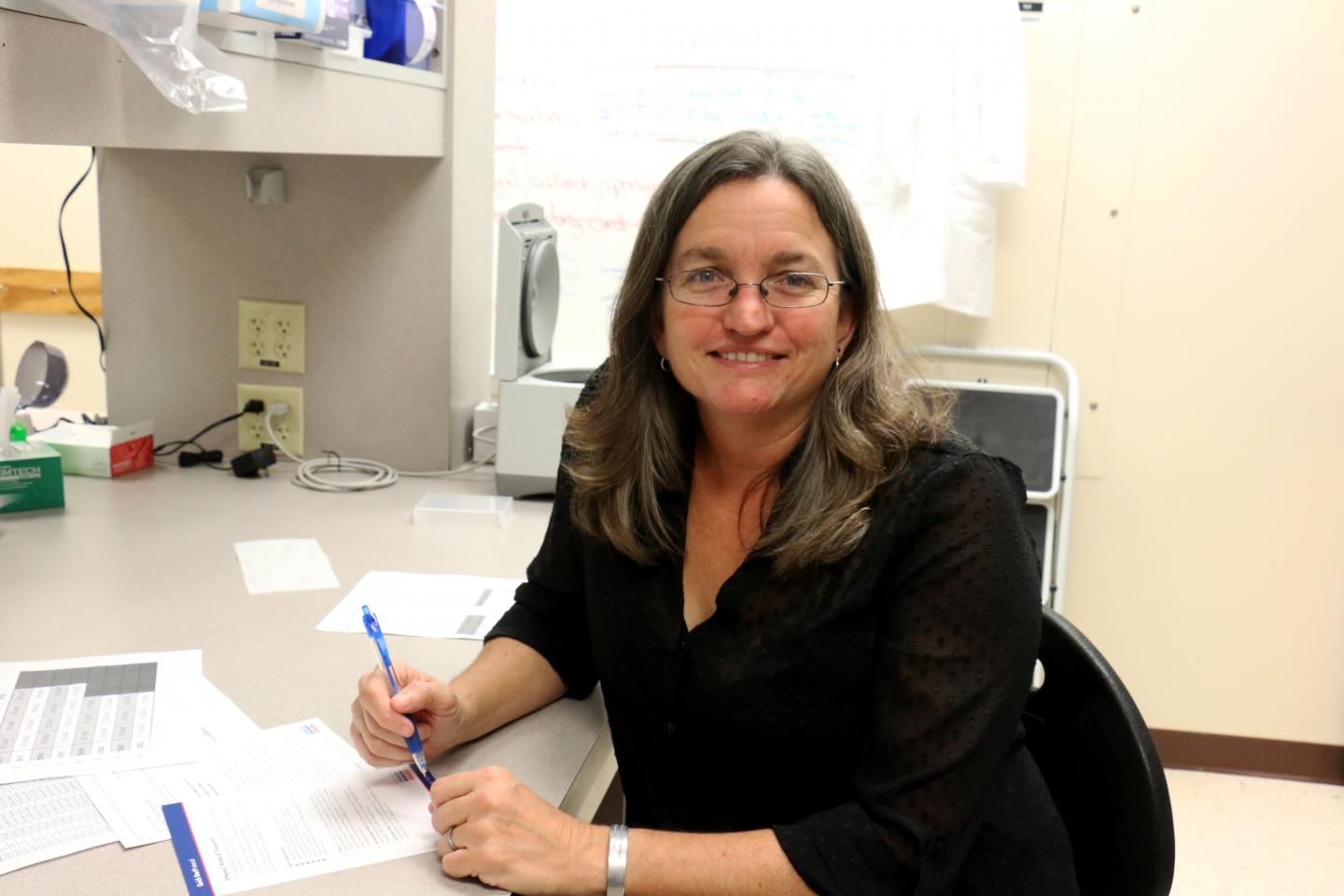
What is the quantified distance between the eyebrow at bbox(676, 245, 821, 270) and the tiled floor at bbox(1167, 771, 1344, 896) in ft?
5.67

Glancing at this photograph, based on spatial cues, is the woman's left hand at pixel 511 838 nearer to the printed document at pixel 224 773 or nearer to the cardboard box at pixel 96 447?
the printed document at pixel 224 773

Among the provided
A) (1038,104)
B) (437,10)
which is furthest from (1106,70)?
(437,10)

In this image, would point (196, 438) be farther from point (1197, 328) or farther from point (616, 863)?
point (1197, 328)

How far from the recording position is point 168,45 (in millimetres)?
1192

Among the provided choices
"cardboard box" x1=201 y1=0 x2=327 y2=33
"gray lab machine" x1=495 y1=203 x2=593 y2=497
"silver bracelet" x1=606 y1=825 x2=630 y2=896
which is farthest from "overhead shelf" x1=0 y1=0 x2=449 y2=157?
"silver bracelet" x1=606 y1=825 x2=630 y2=896

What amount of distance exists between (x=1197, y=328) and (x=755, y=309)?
1.81 metres

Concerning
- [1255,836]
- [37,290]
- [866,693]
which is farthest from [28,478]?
[1255,836]

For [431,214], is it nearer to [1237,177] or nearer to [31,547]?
[31,547]

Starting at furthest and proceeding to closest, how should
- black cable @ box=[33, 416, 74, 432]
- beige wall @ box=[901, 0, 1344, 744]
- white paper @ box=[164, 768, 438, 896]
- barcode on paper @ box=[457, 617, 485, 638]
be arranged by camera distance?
1. beige wall @ box=[901, 0, 1344, 744]
2. black cable @ box=[33, 416, 74, 432]
3. barcode on paper @ box=[457, 617, 485, 638]
4. white paper @ box=[164, 768, 438, 896]

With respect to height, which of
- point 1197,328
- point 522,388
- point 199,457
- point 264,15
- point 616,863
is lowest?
point 616,863

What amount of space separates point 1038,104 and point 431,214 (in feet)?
4.46

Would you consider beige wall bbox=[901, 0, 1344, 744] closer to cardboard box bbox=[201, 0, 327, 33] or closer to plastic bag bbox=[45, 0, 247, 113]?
cardboard box bbox=[201, 0, 327, 33]

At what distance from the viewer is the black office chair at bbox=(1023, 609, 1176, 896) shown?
3.60 feet

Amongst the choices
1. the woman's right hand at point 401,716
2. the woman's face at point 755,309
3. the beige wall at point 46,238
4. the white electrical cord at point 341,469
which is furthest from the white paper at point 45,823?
the beige wall at point 46,238
